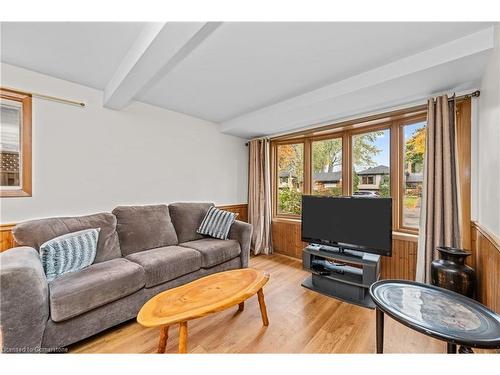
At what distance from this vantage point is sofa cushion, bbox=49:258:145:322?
4.70 feet

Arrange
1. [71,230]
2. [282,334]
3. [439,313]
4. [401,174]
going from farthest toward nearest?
[401,174]
[71,230]
[282,334]
[439,313]

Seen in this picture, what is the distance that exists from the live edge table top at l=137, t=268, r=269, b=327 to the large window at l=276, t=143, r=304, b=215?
2082mm

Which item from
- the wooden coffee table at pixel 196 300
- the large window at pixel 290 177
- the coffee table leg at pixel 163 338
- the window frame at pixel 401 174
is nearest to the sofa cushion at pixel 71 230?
the wooden coffee table at pixel 196 300

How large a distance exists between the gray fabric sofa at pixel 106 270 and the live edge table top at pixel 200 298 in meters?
0.49

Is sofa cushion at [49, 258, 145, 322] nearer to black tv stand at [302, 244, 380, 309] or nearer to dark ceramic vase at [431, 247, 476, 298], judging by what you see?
black tv stand at [302, 244, 380, 309]

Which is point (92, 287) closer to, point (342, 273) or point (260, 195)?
point (342, 273)

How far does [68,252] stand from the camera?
1732mm

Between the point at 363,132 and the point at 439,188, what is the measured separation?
1223 mm

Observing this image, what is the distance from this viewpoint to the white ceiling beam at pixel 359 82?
1515 millimetres

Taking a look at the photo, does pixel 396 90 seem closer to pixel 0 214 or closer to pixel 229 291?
pixel 229 291

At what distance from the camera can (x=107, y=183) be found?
8.39 feet

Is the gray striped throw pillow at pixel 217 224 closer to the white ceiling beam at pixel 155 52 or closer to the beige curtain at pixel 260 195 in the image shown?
the beige curtain at pixel 260 195

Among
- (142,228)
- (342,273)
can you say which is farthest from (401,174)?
(142,228)
